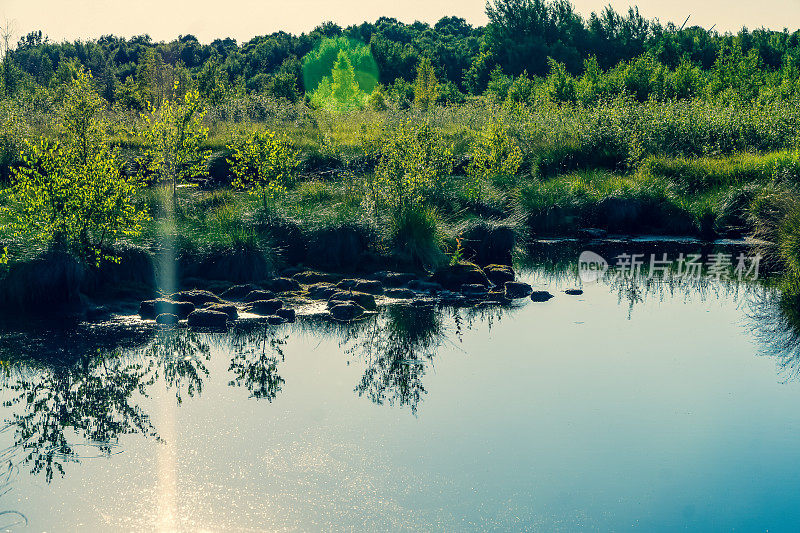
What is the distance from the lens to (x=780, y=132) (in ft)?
86.2

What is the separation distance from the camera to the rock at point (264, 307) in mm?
13133

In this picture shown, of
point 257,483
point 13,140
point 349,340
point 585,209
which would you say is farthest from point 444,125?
point 257,483

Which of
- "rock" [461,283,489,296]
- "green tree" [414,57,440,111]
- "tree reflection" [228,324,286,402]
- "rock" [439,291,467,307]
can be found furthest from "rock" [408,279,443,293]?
"green tree" [414,57,440,111]

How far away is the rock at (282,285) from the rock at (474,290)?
9.43ft

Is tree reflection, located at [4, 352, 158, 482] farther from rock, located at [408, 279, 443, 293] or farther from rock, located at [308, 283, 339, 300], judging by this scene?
rock, located at [408, 279, 443, 293]

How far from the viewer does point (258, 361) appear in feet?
35.9

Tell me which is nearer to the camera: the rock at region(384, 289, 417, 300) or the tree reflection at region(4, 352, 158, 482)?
the tree reflection at region(4, 352, 158, 482)

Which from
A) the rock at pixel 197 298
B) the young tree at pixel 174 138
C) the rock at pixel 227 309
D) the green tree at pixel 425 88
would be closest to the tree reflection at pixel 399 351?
the rock at pixel 227 309

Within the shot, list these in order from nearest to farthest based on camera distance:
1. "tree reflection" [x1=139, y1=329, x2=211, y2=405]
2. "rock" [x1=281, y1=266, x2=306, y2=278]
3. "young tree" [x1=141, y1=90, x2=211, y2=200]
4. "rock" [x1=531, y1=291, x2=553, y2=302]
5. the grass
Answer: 1. "tree reflection" [x1=139, y1=329, x2=211, y2=405]
2. "rock" [x1=531, y1=291, x2=553, y2=302]
3. "rock" [x1=281, y1=266, x2=306, y2=278]
4. the grass
5. "young tree" [x1=141, y1=90, x2=211, y2=200]

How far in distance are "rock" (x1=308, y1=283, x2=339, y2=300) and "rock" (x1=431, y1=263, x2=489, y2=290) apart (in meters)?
1.98

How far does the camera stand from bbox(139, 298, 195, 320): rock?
12812mm

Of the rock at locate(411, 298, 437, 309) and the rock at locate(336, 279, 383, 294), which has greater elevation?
the rock at locate(336, 279, 383, 294)

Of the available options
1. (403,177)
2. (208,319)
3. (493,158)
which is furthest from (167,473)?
(493,158)

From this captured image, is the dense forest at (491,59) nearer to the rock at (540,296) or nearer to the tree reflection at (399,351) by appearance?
the rock at (540,296)
